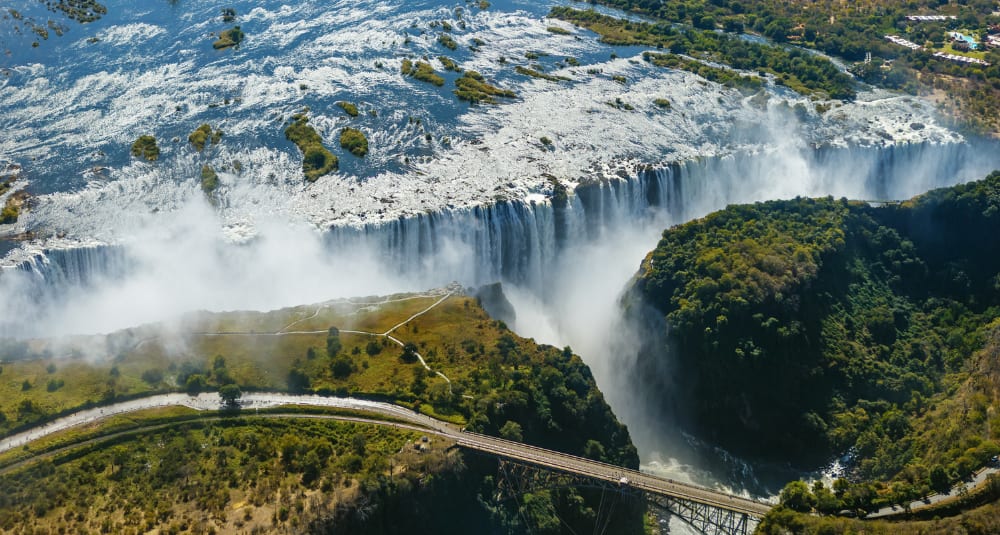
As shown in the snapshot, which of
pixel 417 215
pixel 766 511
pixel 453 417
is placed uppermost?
pixel 417 215

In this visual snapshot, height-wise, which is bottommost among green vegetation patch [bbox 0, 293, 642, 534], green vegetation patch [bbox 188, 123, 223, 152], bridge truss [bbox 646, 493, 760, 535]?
bridge truss [bbox 646, 493, 760, 535]

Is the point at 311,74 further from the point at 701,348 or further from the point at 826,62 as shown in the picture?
the point at 826,62

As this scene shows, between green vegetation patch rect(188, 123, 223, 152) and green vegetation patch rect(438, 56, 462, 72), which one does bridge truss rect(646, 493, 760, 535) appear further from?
green vegetation patch rect(438, 56, 462, 72)

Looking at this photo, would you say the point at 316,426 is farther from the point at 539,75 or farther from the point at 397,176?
the point at 539,75

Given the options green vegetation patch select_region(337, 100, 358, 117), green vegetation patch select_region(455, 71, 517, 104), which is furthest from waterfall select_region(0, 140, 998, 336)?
green vegetation patch select_region(337, 100, 358, 117)

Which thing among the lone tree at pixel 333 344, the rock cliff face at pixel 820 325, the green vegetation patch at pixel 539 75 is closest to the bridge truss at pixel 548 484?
the rock cliff face at pixel 820 325

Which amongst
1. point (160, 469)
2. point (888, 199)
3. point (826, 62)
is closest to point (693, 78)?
point (826, 62)

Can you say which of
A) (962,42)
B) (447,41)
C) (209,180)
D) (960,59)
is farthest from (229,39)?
(962,42)
